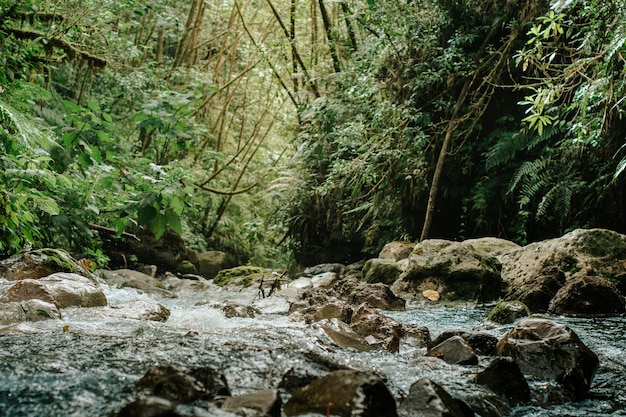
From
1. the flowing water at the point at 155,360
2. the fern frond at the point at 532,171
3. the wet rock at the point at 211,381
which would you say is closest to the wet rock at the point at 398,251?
the fern frond at the point at 532,171

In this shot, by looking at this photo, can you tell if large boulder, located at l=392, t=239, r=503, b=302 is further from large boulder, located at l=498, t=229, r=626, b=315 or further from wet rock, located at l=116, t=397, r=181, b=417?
wet rock, located at l=116, t=397, r=181, b=417

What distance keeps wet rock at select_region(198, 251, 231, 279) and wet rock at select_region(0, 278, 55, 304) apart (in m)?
8.44

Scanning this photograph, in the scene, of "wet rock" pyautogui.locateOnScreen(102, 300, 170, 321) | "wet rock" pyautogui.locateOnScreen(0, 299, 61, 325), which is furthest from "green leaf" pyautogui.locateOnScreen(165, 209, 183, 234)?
"wet rock" pyautogui.locateOnScreen(0, 299, 61, 325)

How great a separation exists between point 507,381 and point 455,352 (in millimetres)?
536

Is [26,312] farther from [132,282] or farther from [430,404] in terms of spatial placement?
[132,282]

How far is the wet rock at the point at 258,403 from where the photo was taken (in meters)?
1.59

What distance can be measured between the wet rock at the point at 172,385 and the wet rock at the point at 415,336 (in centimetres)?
187

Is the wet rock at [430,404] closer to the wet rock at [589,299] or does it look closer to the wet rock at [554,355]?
the wet rock at [554,355]

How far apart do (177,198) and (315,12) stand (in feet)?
36.8

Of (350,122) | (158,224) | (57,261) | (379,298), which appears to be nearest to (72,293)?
(158,224)

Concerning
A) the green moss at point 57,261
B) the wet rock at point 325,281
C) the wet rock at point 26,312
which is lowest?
the wet rock at point 325,281

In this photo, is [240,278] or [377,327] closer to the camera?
[377,327]

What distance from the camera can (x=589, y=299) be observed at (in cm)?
425

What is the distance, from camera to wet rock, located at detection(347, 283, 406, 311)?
16.7 ft
